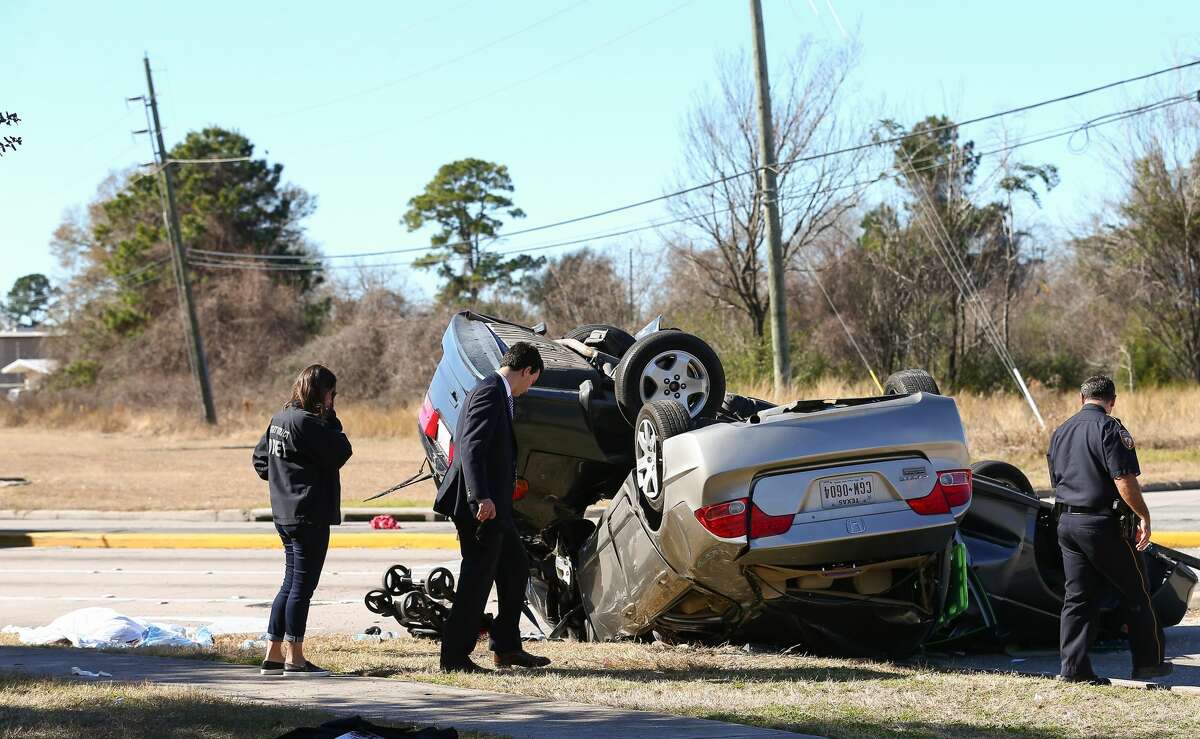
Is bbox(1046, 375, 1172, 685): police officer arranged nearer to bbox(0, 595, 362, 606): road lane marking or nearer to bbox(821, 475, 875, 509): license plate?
bbox(821, 475, 875, 509): license plate

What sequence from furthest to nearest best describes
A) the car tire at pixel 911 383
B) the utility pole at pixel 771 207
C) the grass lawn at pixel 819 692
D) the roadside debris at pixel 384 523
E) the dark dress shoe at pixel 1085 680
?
the utility pole at pixel 771 207, the roadside debris at pixel 384 523, the car tire at pixel 911 383, the dark dress shoe at pixel 1085 680, the grass lawn at pixel 819 692

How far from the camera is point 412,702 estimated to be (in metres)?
5.79

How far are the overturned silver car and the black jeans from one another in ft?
3.86

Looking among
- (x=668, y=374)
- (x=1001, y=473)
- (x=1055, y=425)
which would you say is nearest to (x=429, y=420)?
(x=668, y=374)

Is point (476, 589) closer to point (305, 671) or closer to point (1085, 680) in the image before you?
point (305, 671)

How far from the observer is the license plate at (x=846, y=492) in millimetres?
6133

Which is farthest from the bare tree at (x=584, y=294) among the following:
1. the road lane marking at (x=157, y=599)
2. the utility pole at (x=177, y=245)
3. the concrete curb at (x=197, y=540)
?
the road lane marking at (x=157, y=599)

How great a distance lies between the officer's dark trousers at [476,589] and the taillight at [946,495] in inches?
82.0

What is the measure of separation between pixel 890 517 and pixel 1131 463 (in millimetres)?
1319

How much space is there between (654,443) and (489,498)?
34.7 inches

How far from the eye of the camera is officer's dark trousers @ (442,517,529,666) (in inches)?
263


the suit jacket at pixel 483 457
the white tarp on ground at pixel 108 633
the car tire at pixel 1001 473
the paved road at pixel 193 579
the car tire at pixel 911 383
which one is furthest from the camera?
the paved road at pixel 193 579

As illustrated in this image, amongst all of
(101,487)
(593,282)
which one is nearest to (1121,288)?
(593,282)

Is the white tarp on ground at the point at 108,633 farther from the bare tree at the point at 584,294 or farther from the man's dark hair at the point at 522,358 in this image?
the bare tree at the point at 584,294
